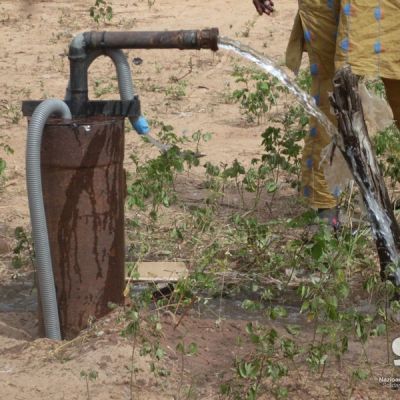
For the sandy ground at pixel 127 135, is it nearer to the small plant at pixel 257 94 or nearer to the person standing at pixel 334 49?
the small plant at pixel 257 94

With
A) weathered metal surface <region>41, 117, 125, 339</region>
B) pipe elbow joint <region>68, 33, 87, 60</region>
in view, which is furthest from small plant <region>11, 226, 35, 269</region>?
pipe elbow joint <region>68, 33, 87, 60</region>

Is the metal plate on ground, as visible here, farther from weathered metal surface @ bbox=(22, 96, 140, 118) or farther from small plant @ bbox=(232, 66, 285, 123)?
small plant @ bbox=(232, 66, 285, 123)

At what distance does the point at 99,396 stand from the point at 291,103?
12.8 feet

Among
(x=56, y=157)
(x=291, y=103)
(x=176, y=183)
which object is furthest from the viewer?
(x=291, y=103)

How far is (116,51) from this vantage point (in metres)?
3.47

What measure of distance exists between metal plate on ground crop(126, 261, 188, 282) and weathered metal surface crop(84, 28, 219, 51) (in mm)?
901

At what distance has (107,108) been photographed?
348cm

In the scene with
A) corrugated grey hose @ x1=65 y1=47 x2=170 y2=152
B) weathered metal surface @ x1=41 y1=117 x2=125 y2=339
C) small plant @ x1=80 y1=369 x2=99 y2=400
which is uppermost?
corrugated grey hose @ x1=65 y1=47 x2=170 y2=152

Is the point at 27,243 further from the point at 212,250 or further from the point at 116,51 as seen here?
the point at 116,51

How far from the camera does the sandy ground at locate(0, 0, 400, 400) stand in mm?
3160

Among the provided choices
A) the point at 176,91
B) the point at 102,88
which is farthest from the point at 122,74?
the point at 102,88

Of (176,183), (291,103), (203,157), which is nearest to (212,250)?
(176,183)

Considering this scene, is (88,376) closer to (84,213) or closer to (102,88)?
(84,213)

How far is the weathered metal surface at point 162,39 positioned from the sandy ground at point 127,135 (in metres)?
0.91
